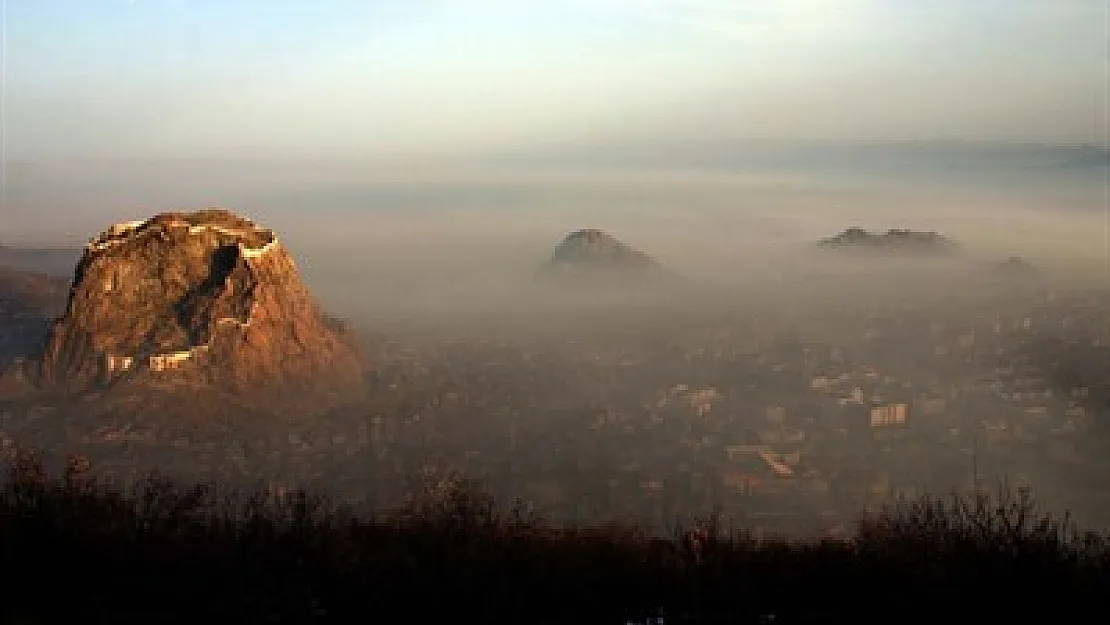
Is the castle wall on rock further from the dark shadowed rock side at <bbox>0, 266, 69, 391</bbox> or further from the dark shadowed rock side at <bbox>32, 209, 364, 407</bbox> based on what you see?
the dark shadowed rock side at <bbox>0, 266, 69, 391</bbox>

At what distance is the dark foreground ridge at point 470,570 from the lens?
13.4 metres

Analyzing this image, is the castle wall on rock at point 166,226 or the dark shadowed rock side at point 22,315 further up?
the castle wall on rock at point 166,226

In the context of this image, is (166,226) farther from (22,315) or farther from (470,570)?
(470,570)

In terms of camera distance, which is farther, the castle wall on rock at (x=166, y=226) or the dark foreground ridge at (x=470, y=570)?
the castle wall on rock at (x=166, y=226)

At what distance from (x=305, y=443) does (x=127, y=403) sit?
19700 millimetres

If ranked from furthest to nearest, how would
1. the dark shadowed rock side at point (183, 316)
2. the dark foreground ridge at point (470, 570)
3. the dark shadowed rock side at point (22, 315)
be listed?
the dark shadowed rock side at point (22, 315), the dark shadowed rock side at point (183, 316), the dark foreground ridge at point (470, 570)

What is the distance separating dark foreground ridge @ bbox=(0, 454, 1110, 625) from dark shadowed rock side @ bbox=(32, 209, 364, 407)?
266 ft

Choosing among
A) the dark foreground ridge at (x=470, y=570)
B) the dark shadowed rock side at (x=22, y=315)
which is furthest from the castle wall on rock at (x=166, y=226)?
the dark foreground ridge at (x=470, y=570)

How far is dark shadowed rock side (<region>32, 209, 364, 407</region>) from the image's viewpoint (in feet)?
305

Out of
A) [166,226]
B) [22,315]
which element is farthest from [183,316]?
[22,315]

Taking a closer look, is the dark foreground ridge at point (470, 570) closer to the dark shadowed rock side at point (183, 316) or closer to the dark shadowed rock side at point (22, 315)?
the dark shadowed rock side at point (183, 316)

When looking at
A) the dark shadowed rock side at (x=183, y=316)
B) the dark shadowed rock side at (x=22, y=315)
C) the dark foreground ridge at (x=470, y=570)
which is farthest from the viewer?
the dark shadowed rock side at (x=22, y=315)

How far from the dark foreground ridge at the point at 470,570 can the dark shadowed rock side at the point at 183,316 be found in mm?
81020

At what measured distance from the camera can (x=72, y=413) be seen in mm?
84500
